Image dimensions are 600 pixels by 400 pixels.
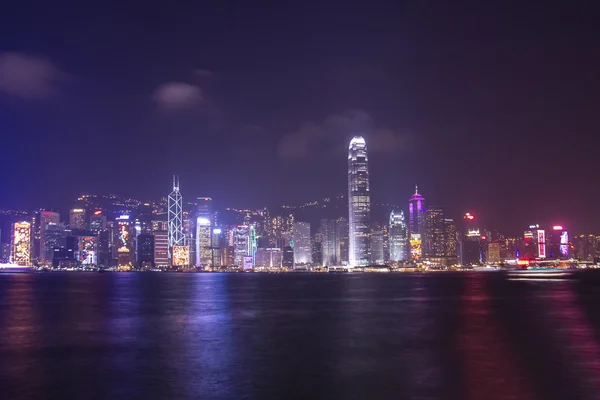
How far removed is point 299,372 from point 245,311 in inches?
1324

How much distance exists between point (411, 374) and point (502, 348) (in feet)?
33.3

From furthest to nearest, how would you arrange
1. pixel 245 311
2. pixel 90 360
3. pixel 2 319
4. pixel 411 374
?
1. pixel 245 311
2. pixel 2 319
3. pixel 90 360
4. pixel 411 374

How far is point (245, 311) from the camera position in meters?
60.9

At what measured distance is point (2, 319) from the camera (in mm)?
53000

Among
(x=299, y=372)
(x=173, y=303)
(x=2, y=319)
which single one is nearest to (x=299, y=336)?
(x=299, y=372)

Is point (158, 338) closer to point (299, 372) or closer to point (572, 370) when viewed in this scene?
point (299, 372)

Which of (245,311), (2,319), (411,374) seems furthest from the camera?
(245,311)

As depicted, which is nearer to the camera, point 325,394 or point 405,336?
point 325,394

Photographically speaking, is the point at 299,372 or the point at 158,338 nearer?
the point at 299,372

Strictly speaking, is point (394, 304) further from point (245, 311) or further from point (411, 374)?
point (411, 374)

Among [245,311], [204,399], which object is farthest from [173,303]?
[204,399]

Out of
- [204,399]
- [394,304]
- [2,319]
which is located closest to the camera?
[204,399]

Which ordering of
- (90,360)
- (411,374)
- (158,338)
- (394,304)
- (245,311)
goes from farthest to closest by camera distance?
(394,304) → (245,311) → (158,338) → (90,360) → (411,374)

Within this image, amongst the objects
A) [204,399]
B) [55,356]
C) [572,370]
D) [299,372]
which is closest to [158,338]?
[55,356]
